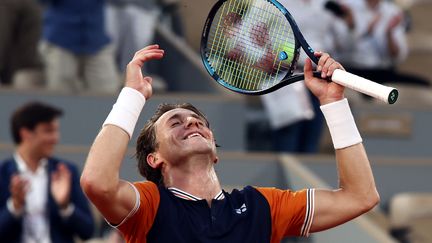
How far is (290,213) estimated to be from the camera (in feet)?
15.1

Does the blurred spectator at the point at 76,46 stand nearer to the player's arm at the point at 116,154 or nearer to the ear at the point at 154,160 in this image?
the ear at the point at 154,160

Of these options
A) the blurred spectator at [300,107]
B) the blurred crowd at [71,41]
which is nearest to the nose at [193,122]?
the blurred spectator at [300,107]

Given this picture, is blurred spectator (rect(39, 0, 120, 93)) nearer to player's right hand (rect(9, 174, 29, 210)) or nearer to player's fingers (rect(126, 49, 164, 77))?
player's right hand (rect(9, 174, 29, 210))

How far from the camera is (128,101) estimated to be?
173 inches

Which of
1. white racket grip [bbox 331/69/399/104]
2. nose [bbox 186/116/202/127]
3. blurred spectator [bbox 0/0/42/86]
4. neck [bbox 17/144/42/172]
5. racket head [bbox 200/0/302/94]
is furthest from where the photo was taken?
blurred spectator [bbox 0/0/42/86]

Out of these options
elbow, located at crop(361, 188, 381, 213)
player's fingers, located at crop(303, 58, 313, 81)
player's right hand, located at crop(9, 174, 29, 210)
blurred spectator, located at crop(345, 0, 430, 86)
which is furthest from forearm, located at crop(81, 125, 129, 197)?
blurred spectator, located at crop(345, 0, 430, 86)

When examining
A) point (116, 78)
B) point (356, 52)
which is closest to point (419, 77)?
point (356, 52)

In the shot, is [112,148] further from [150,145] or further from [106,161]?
[150,145]

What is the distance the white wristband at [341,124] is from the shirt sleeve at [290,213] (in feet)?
0.74

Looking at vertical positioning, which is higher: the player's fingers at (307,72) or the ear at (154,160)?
the player's fingers at (307,72)

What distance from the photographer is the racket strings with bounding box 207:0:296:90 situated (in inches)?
188

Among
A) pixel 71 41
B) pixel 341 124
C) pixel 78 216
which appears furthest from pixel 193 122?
pixel 71 41

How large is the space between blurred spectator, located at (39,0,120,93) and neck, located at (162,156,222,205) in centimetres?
512

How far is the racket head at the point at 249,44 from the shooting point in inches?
Answer: 186
